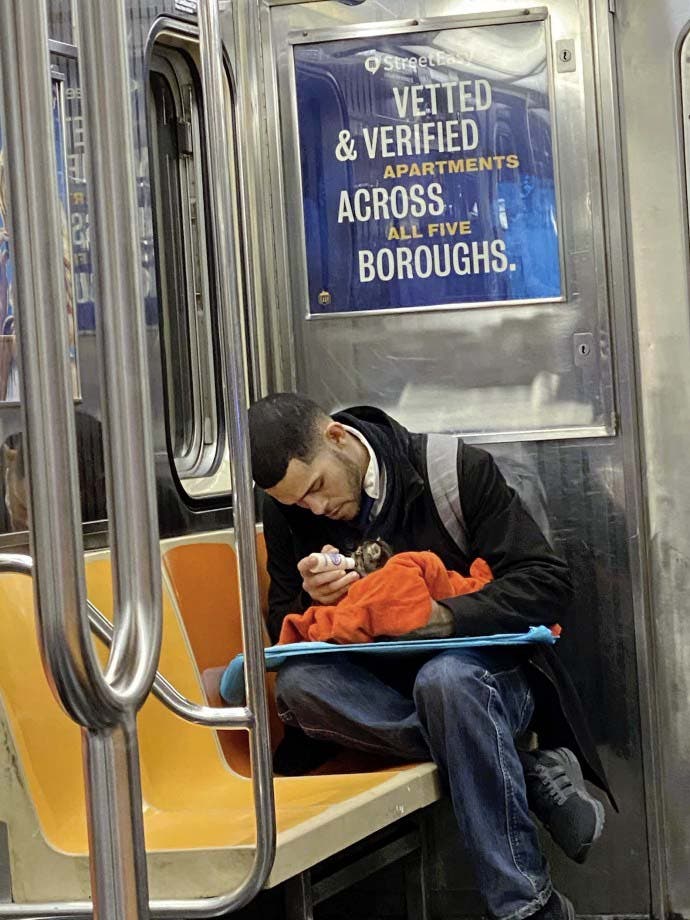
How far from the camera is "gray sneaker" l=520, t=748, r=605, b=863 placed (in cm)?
315

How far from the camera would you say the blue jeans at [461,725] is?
2969 mm

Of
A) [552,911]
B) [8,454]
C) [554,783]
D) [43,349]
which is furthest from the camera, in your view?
[554,783]

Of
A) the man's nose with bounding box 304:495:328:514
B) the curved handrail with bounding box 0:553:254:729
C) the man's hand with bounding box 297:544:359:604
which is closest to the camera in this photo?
the curved handrail with bounding box 0:553:254:729

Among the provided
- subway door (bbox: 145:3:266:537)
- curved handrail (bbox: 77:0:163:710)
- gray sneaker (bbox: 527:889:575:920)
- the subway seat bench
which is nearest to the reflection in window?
subway door (bbox: 145:3:266:537)

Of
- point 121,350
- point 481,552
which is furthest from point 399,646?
point 121,350

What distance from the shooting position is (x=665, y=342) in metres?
3.85

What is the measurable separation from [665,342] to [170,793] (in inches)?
69.9

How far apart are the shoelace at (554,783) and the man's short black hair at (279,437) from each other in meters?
0.88

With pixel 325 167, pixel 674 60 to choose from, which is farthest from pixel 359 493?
pixel 674 60

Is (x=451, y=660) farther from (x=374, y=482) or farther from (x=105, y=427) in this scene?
(x=105, y=427)

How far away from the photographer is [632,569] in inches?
152

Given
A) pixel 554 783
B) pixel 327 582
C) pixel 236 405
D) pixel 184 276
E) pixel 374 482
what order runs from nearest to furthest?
pixel 236 405 < pixel 554 783 < pixel 327 582 < pixel 374 482 < pixel 184 276

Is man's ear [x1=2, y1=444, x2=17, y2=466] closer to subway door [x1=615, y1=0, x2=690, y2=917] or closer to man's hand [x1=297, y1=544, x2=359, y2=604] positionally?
man's hand [x1=297, y1=544, x2=359, y2=604]

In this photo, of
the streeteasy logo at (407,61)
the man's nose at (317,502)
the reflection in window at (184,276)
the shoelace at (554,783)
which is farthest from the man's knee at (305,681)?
the streeteasy logo at (407,61)
